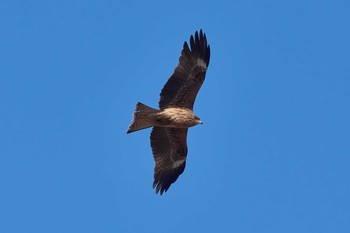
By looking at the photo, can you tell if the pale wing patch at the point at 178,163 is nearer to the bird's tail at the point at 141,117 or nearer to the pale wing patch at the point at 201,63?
the bird's tail at the point at 141,117

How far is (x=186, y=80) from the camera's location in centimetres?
1928

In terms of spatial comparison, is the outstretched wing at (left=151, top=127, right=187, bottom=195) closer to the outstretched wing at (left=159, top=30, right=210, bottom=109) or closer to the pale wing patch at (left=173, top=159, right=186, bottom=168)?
the pale wing patch at (left=173, top=159, right=186, bottom=168)

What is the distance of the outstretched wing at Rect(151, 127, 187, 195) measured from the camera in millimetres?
20281

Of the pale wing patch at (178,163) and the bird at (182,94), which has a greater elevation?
the bird at (182,94)

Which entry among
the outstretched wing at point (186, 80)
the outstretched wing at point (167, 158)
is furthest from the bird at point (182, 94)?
the outstretched wing at point (167, 158)

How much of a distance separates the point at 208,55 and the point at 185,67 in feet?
1.89

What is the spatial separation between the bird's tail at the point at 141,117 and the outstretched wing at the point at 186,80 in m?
0.46

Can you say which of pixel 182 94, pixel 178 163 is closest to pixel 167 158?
pixel 178 163

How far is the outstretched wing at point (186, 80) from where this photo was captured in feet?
63.1

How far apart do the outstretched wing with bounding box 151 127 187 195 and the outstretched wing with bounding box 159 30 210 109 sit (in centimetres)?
120

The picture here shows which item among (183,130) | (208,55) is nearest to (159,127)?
(183,130)

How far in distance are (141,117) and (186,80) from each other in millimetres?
1333

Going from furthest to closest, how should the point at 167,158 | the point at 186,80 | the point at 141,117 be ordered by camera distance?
the point at 167,158 < the point at 186,80 < the point at 141,117

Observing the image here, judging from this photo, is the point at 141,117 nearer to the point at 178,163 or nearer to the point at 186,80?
the point at 186,80
